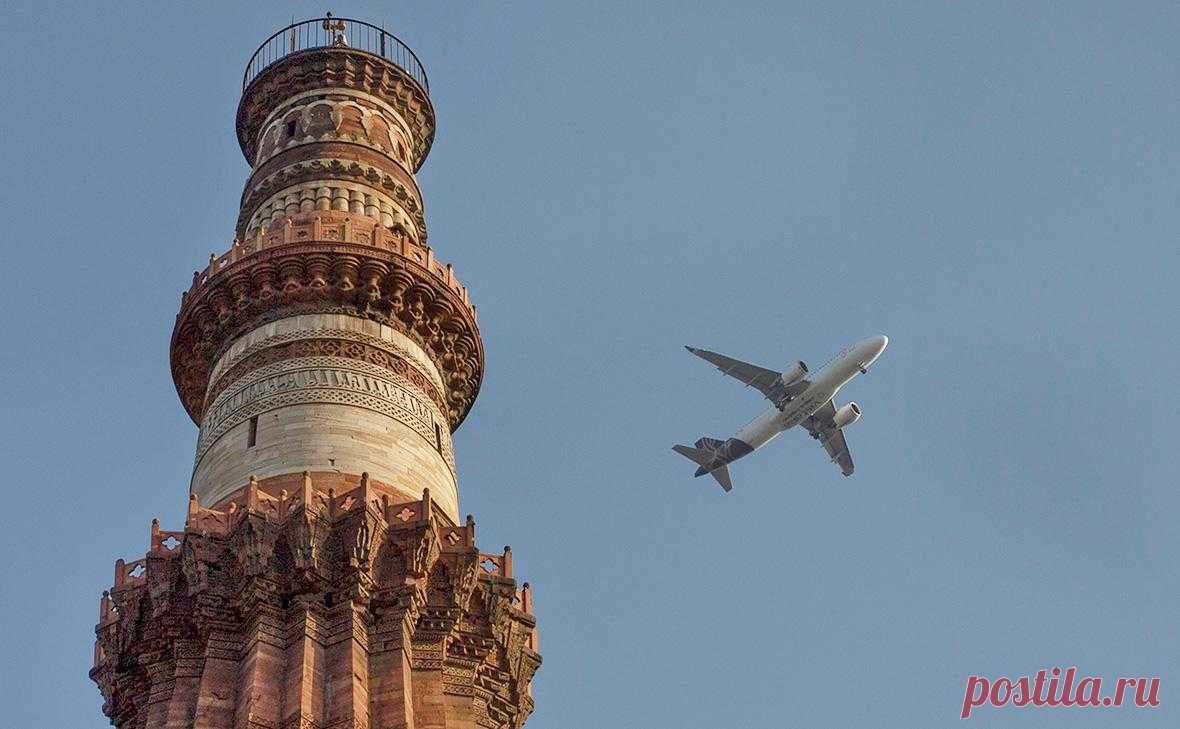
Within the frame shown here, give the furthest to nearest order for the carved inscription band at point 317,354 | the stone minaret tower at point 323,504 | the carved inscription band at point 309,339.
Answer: the carved inscription band at point 309,339 → the carved inscription band at point 317,354 → the stone minaret tower at point 323,504

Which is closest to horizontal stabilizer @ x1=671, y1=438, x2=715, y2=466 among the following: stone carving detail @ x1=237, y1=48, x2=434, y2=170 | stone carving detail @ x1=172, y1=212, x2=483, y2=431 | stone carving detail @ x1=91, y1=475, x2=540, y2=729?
stone carving detail @ x1=237, y1=48, x2=434, y2=170

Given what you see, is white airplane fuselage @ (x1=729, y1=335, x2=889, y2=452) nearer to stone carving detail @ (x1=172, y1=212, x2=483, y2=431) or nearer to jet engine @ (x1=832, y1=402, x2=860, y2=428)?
jet engine @ (x1=832, y1=402, x2=860, y2=428)

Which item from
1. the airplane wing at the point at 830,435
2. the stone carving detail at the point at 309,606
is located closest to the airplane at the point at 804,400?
the airplane wing at the point at 830,435

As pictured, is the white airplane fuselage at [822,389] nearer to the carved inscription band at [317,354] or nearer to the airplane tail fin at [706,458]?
the airplane tail fin at [706,458]

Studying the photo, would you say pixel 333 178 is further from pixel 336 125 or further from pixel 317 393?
pixel 317 393

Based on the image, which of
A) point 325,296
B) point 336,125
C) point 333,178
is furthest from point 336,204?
point 325,296

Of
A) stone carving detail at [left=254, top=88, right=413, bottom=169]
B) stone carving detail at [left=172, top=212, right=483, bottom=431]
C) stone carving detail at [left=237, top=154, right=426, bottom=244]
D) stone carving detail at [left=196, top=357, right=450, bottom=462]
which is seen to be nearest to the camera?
stone carving detail at [left=196, top=357, right=450, bottom=462]
